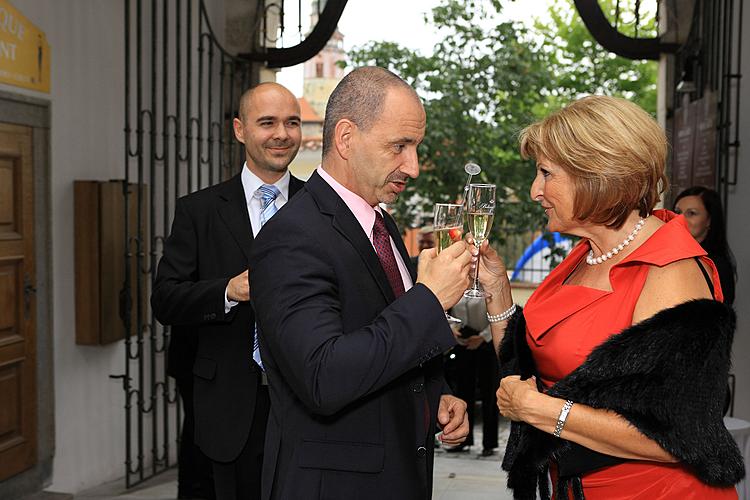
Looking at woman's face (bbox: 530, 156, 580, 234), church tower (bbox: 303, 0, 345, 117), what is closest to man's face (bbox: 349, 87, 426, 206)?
woman's face (bbox: 530, 156, 580, 234)

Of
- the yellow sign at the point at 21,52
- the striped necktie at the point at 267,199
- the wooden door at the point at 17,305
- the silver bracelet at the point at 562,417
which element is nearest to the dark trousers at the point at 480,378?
the wooden door at the point at 17,305

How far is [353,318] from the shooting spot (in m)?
1.78

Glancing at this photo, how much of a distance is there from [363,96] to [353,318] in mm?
457

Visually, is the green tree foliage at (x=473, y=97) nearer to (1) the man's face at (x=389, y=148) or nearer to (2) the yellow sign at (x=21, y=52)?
(2) the yellow sign at (x=21, y=52)

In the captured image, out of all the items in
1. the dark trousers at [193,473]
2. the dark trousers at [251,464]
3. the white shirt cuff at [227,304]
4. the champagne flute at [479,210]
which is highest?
the champagne flute at [479,210]

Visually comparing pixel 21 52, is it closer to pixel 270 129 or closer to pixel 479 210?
pixel 270 129

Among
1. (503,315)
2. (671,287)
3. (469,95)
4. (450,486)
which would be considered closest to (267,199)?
(503,315)

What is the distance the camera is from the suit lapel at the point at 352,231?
1.82 metres

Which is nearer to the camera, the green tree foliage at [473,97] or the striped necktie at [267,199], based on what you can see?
the striped necktie at [267,199]

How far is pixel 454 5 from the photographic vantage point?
9.37m

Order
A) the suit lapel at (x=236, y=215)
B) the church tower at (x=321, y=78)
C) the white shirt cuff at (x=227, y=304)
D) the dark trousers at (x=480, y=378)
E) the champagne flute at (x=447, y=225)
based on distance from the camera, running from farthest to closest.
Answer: the church tower at (x=321, y=78) < the dark trousers at (x=480, y=378) < the suit lapel at (x=236, y=215) < the white shirt cuff at (x=227, y=304) < the champagne flute at (x=447, y=225)

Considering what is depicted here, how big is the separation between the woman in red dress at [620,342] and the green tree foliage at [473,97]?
737 cm

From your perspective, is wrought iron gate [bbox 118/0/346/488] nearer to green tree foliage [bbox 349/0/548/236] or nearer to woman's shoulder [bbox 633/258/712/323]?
green tree foliage [bbox 349/0/548/236]

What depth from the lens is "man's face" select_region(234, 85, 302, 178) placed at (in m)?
3.04
